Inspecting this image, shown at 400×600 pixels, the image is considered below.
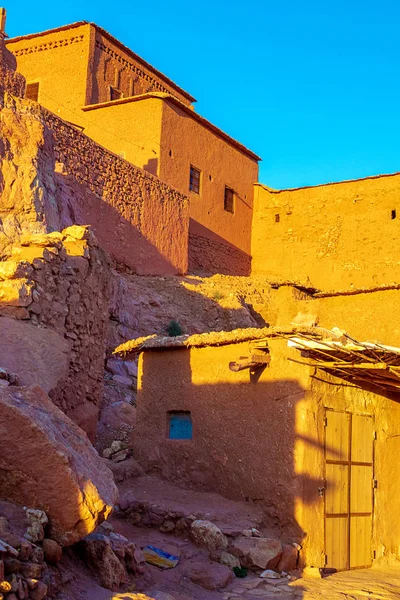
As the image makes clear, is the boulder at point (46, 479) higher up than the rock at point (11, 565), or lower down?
higher up

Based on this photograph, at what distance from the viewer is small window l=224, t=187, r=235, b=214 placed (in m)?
24.2

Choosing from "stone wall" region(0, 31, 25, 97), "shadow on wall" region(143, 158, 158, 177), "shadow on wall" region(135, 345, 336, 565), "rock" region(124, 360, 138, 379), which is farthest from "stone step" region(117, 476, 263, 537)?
"shadow on wall" region(143, 158, 158, 177)

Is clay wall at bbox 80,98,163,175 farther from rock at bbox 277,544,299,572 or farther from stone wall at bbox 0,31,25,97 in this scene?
rock at bbox 277,544,299,572

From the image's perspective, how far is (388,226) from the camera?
21844mm

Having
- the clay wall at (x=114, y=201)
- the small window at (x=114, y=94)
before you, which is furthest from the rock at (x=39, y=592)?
the small window at (x=114, y=94)

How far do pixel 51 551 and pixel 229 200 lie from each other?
2027cm

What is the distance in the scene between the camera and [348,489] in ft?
27.1

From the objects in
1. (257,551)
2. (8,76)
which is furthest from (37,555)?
(8,76)

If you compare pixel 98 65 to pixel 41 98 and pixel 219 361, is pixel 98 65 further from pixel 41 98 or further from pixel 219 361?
pixel 219 361

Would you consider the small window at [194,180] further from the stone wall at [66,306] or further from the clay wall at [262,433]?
the clay wall at [262,433]

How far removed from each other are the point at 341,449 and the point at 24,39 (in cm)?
2011

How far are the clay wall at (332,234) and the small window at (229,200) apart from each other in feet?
3.84

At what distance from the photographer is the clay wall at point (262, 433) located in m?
7.71

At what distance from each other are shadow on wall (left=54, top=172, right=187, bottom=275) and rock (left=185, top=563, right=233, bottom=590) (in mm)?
9190
